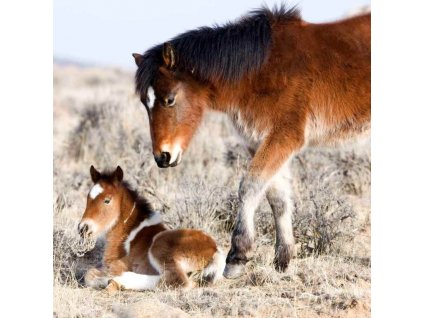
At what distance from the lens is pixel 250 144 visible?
19.0ft

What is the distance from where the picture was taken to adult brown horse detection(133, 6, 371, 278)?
5480 mm

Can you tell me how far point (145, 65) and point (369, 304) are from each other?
2.32m

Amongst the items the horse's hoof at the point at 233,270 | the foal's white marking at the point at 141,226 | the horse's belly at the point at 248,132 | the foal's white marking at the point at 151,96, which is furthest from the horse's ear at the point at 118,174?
the horse's hoof at the point at 233,270

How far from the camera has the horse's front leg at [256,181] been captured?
543cm

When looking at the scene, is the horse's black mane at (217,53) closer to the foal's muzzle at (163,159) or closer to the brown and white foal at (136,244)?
the foal's muzzle at (163,159)

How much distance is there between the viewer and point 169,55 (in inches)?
220

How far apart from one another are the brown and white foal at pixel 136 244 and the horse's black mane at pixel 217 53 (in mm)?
917

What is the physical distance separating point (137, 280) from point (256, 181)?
1139 millimetres

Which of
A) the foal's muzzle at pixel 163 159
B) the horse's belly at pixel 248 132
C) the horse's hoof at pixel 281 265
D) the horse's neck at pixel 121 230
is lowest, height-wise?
the horse's hoof at pixel 281 265

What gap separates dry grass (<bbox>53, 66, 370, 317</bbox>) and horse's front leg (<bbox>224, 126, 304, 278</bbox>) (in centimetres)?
31

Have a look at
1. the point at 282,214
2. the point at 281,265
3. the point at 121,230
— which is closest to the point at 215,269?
the point at 281,265

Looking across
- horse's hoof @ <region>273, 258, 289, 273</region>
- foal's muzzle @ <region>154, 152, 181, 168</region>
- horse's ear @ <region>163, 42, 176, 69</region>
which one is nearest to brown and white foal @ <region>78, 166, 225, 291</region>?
horse's hoof @ <region>273, 258, 289, 273</region>
